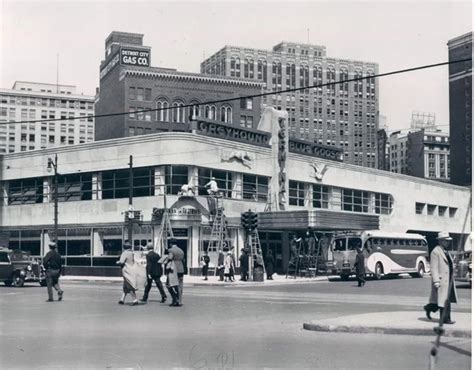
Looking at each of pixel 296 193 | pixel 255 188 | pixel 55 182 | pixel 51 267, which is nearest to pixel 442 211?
pixel 296 193

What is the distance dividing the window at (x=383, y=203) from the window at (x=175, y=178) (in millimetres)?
22480

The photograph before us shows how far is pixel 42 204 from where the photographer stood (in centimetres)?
5000

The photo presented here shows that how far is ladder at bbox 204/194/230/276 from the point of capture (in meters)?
43.6

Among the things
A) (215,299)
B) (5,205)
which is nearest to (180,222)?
(5,205)

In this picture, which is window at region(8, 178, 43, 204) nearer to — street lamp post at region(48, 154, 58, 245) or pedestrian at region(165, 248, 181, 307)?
street lamp post at region(48, 154, 58, 245)

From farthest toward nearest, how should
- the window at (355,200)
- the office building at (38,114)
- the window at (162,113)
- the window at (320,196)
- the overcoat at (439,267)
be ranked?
the office building at (38,114) < the window at (162,113) < the window at (355,200) < the window at (320,196) < the overcoat at (439,267)

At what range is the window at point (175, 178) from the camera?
44688 millimetres

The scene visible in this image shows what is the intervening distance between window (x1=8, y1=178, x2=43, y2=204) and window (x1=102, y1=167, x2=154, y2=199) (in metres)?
6.03

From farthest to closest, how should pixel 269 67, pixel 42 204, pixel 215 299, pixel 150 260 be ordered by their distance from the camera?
1. pixel 269 67
2. pixel 42 204
3. pixel 215 299
4. pixel 150 260

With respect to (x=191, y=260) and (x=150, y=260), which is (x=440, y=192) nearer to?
(x=191, y=260)

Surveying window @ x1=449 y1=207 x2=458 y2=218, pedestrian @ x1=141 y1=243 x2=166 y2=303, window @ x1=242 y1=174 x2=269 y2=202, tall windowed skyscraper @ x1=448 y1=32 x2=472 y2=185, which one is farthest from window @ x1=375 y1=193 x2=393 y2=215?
tall windowed skyscraper @ x1=448 y1=32 x2=472 y2=185

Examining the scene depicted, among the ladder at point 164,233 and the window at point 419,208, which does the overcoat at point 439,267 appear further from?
the window at point 419,208

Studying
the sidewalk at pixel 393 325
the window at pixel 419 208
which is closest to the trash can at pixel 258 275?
the sidewalk at pixel 393 325

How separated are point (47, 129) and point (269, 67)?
4607cm
